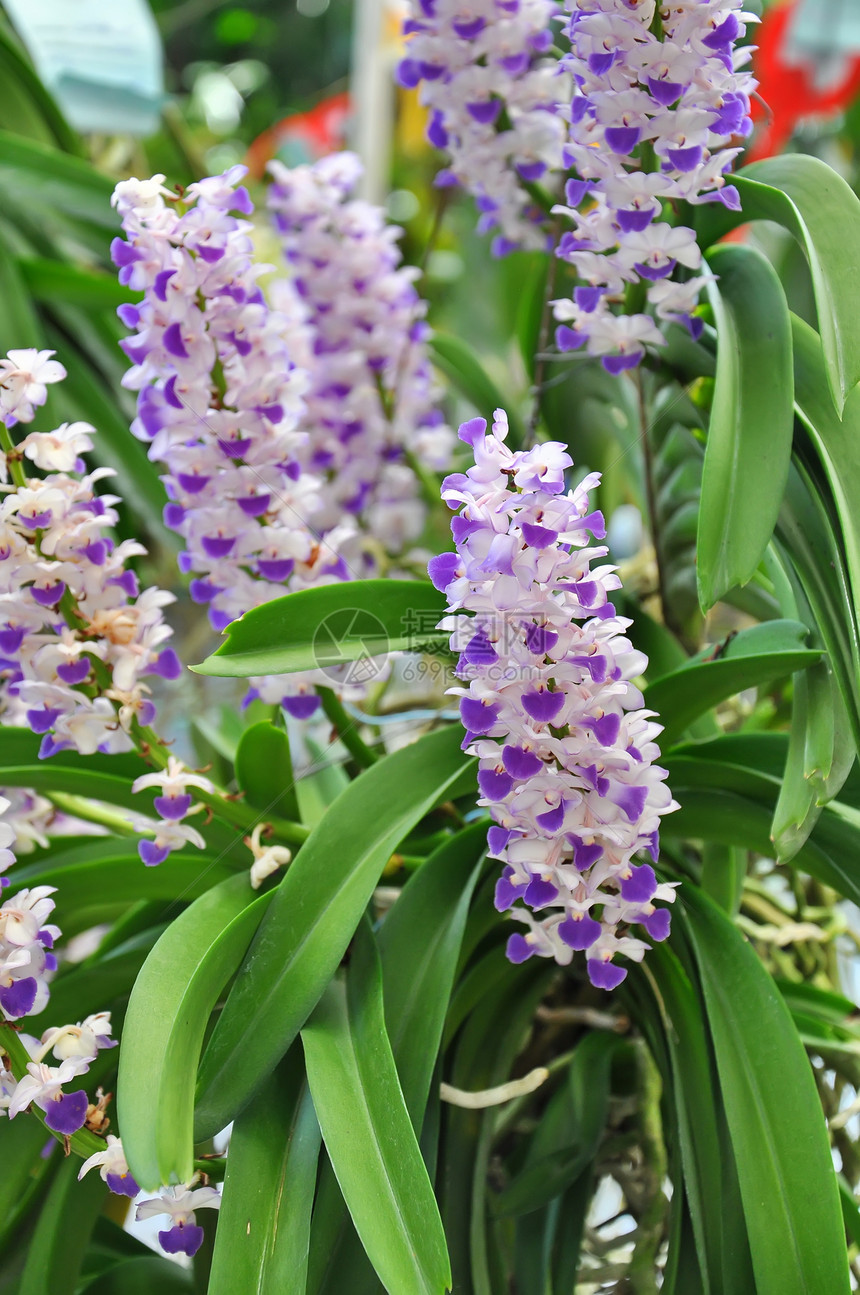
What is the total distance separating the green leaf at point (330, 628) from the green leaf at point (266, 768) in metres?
0.07

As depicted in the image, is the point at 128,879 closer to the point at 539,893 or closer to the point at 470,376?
the point at 539,893

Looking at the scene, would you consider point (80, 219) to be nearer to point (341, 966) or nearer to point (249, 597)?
point (249, 597)

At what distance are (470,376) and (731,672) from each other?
1.40ft

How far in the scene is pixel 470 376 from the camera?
80cm

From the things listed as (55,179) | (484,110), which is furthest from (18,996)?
(55,179)

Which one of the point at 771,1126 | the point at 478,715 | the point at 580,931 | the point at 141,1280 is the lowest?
the point at 141,1280

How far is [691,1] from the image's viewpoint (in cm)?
44

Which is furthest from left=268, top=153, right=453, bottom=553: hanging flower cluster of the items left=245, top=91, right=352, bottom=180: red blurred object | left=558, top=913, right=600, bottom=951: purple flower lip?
left=245, top=91, right=352, bottom=180: red blurred object

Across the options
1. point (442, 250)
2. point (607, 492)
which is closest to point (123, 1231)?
point (607, 492)

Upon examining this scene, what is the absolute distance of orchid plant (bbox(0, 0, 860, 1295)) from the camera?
39 cm

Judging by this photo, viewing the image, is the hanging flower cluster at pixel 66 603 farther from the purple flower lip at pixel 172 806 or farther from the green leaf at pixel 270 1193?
the green leaf at pixel 270 1193

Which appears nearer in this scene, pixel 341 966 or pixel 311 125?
pixel 341 966

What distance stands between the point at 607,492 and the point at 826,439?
35 cm

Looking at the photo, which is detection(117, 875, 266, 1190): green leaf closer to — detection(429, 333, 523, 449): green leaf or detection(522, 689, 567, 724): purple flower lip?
detection(522, 689, 567, 724): purple flower lip
